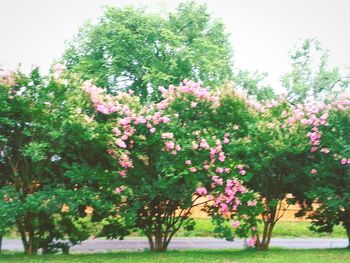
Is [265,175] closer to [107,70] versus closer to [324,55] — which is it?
[107,70]

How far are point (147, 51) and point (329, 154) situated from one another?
2262 cm

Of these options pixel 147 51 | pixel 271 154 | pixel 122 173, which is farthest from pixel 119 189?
pixel 147 51

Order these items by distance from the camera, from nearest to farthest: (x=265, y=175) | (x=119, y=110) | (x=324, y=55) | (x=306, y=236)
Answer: (x=119, y=110) → (x=265, y=175) → (x=306, y=236) → (x=324, y=55)

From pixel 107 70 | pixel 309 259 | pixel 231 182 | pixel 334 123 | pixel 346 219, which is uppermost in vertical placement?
pixel 107 70

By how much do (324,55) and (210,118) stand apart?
29.2 m

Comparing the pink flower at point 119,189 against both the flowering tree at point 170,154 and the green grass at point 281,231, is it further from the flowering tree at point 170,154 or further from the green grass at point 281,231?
the green grass at point 281,231

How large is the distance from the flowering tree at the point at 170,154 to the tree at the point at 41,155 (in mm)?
597

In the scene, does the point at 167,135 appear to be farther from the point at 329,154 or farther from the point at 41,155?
the point at 329,154

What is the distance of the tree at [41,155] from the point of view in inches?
381

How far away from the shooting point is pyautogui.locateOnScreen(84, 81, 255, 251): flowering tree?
1044cm

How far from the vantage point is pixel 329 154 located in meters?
11.8

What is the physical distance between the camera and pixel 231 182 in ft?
35.7

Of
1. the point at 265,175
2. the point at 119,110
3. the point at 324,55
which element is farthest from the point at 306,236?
the point at 324,55

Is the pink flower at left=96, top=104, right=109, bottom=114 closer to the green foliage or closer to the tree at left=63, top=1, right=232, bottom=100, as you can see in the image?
the green foliage
